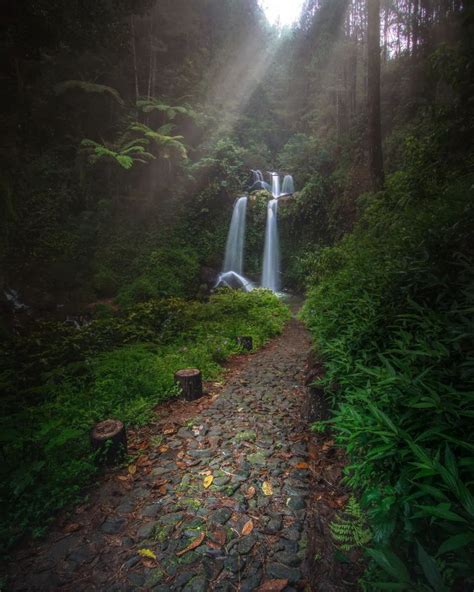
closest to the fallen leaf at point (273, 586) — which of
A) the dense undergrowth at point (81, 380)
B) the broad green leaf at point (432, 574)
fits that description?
the broad green leaf at point (432, 574)

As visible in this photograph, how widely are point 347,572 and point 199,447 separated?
1.83 m

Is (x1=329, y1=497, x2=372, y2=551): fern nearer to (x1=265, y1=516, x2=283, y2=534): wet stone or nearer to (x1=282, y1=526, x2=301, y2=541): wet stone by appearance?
(x1=282, y1=526, x2=301, y2=541): wet stone

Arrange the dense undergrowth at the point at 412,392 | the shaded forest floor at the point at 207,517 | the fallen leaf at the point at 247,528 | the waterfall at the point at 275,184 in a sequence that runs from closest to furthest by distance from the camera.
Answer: the dense undergrowth at the point at 412,392, the shaded forest floor at the point at 207,517, the fallen leaf at the point at 247,528, the waterfall at the point at 275,184

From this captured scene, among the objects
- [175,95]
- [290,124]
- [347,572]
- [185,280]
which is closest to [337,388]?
[347,572]

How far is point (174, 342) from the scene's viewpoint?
6.32m

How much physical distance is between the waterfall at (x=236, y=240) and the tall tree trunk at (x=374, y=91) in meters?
8.96

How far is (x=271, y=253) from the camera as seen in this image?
52.6 feet

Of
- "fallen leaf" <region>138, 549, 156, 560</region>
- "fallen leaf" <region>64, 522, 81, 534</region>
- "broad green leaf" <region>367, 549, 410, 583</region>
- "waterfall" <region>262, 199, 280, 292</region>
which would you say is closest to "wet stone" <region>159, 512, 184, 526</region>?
"fallen leaf" <region>138, 549, 156, 560</region>

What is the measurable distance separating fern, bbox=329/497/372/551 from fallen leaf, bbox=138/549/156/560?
127 cm

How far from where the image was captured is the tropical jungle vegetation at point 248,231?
184cm

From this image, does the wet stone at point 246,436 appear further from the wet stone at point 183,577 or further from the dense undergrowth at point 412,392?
the wet stone at point 183,577

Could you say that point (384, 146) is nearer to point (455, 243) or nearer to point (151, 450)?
point (455, 243)

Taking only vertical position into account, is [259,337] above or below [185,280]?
below

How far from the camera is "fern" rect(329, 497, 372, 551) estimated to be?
183 cm
